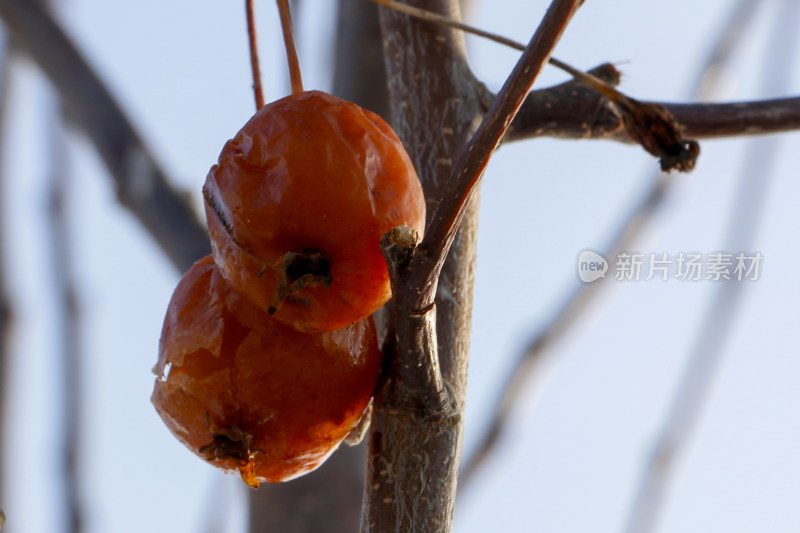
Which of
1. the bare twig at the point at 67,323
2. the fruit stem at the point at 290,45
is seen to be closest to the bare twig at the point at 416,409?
the fruit stem at the point at 290,45

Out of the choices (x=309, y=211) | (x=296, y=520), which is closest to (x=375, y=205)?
(x=309, y=211)

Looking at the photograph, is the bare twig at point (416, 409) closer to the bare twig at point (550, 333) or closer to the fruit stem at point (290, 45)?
the fruit stem at point (290, 45)

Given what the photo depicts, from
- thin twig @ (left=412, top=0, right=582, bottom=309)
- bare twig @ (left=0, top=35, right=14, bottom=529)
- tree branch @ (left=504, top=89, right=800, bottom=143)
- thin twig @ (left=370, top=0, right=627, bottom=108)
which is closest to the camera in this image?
thin twig @ (left=412, top=0, right=582, bottom=309)

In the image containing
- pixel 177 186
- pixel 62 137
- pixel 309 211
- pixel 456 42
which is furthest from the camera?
pixel 62 137

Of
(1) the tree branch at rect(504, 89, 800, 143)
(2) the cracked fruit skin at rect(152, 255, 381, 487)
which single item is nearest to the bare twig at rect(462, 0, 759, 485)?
(1) the tree branch at rect(504, 89, 800, 143)

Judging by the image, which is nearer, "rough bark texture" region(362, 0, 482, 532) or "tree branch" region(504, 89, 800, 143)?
"rough bark texture" region(362, 0, 482, 532)

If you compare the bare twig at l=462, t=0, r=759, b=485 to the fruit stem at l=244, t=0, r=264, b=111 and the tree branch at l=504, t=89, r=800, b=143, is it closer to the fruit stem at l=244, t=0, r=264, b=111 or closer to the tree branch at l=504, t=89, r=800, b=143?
the tree branch at l=504, t=89, r=800, b=143

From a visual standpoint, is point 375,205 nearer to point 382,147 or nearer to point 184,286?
point 382,147
